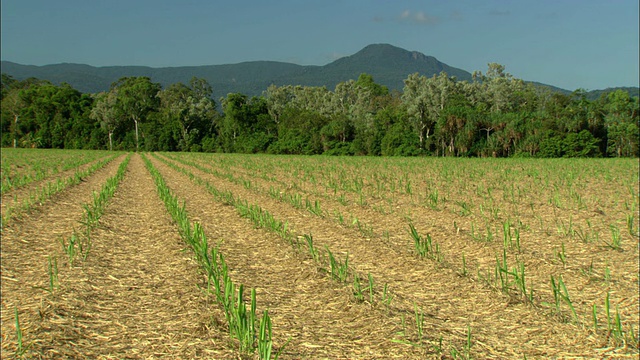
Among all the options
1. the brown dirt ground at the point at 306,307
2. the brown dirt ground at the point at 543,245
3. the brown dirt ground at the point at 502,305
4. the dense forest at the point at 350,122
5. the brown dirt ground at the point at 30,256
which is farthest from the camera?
the dense forest at the point at 350,122

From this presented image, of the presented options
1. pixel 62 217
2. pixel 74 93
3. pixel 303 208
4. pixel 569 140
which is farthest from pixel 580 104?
pixel 74 93

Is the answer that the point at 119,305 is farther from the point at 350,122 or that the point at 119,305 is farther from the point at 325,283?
the point at 350,122

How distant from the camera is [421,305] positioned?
5234mm

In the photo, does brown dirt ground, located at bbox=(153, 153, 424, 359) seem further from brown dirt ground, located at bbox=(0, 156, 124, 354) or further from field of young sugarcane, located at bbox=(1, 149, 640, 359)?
brown dirt ground, located at bbox=(0, 156, 124, 354)

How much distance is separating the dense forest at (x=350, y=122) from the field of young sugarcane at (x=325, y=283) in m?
47.1

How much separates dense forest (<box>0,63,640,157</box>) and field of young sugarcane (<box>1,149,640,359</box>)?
4712cm

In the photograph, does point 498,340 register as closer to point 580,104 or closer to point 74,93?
point 580,104

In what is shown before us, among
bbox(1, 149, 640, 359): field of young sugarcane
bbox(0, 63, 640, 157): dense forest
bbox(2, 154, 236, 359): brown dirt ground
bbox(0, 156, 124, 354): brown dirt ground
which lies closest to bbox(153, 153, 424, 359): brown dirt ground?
bbox(1, 149, 640, 359): field of young sugarcane

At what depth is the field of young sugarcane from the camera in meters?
4.18

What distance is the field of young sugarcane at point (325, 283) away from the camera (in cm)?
418

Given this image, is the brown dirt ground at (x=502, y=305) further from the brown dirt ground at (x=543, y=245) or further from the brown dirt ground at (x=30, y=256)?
the brown dirt ground at (x=30, y=256)

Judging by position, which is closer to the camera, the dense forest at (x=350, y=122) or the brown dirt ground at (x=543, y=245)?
the brown dirt ground at (x=543, y=245)

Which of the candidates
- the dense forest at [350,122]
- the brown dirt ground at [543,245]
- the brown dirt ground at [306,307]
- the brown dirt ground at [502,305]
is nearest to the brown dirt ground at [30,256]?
the brown dirt ground at [306,307]

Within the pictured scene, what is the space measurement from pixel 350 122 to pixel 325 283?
2416 inches
